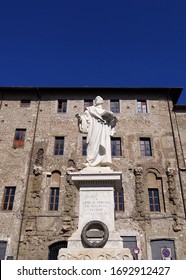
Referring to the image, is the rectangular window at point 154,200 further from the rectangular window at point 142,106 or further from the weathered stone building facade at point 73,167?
the rectangular window at point 142,106

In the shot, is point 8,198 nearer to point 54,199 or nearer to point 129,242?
point 54,199

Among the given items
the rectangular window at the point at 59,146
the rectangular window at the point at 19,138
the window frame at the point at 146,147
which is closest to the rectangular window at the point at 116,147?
the window frame at the point at 146,147

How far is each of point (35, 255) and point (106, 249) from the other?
1145 cm

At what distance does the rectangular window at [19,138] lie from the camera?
723 inches

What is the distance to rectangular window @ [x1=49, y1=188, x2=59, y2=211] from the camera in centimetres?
1612

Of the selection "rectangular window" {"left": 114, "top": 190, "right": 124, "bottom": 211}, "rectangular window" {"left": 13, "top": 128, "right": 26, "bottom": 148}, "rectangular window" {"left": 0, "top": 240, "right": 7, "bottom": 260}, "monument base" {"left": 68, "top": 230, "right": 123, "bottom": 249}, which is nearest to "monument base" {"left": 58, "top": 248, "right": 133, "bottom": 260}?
"monument base" {"left": 68, "top": 230, "right": 123, "bottom": 249}

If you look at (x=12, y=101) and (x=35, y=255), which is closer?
(x=35, y=255)

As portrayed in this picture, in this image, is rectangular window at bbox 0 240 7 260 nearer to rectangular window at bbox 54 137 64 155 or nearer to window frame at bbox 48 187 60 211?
window frame at bbox 48 187 60 211

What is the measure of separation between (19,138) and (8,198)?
4.73 metres

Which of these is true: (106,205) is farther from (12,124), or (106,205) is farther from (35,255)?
(12,124)

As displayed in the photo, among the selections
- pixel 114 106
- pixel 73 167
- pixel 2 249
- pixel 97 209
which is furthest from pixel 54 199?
pixel 97 209

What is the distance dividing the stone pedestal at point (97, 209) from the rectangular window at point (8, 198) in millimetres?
11983
